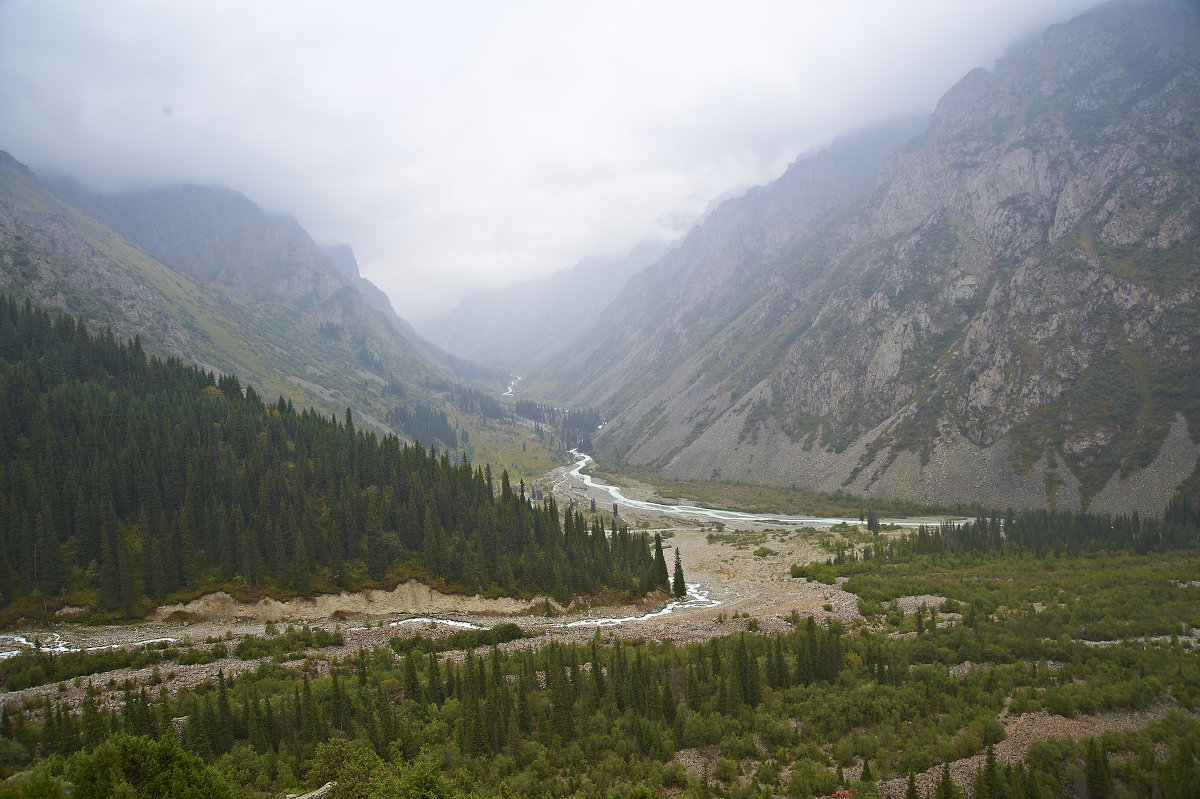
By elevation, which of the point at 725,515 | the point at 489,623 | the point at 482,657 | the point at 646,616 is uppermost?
the point at 482,657

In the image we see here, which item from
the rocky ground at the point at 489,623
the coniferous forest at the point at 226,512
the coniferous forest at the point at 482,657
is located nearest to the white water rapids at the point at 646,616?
the rocky ground at the point at 489,623

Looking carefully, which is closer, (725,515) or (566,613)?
(566,613)

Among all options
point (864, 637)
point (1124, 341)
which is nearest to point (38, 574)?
point (864, 637)

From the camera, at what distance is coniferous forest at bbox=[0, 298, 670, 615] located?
55.9 m

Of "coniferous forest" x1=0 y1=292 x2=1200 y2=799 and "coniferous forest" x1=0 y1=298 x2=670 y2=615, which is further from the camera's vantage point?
"coniferous forest" x1=0 y1=298 x2=670 y2=615

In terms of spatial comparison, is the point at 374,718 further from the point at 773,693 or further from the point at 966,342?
the point at 966,342

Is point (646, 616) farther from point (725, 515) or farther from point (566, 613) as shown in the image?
point (725, 515)

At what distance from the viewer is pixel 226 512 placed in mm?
64375

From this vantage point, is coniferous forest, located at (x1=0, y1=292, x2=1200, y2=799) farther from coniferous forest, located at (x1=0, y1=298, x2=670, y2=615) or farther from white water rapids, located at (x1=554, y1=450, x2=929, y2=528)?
white water rapids, located at (x1=554, y1=450, x2=929, y2=528)

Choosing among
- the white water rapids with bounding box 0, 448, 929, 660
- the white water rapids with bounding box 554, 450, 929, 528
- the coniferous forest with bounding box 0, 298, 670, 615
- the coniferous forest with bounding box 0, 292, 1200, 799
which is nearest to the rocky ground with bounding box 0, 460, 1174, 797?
the white water rapids with bounding box 0, 448, 929, 660

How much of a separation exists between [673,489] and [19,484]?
15013cm

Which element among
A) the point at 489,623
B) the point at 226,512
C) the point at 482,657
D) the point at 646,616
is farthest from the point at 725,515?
the point at 482,657

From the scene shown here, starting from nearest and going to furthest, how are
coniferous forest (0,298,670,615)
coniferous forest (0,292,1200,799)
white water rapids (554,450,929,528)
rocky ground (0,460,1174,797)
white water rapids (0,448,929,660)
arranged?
coniferous forest (0,292,1200,799)
rocky ground (0,460,1174,797)
white water rapids (0,448,929,660)
coniferous forest (0,298,670,615)
white water rapids (554,450,929,528)

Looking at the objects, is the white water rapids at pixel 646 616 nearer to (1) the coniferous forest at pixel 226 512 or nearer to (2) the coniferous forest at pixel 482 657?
(2) the coniferous forest at pixel 482 657
